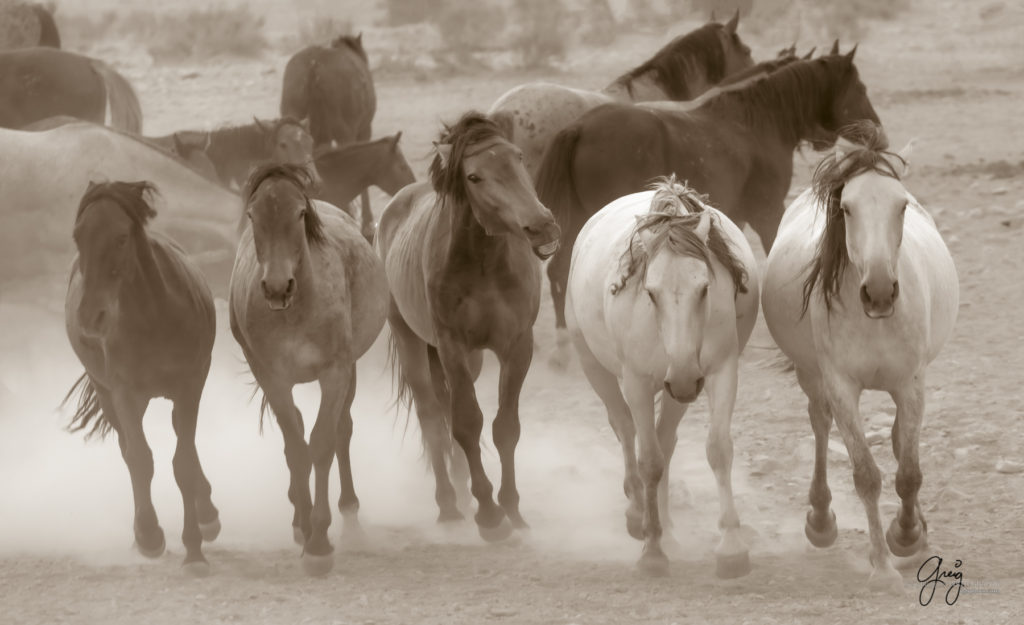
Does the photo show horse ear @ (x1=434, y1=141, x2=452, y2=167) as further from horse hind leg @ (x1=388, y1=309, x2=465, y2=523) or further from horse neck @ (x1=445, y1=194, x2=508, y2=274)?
horse hind leg @ (x1=388, y1=309, x2=465, y2=523)

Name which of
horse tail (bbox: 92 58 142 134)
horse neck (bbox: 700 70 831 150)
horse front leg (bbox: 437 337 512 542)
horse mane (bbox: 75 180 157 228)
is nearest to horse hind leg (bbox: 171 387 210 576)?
horse mane (bbox: 75 180 157 228)

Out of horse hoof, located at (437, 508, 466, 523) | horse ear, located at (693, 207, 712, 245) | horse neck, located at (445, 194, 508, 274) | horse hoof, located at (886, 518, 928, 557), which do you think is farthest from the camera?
horse hoof, located at (437, 508, 466, 523)

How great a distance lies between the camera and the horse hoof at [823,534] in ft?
20.2

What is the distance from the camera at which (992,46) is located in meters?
22.0

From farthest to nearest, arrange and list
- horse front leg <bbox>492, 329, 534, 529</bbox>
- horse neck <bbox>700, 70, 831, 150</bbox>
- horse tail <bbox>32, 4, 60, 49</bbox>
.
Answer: horse tail <bbox>32, 4, 60, 49</bbox>, horse neck <bbox>700, 70, 831, 150</bbox>, horse front leg <bbox>492, 329, 534, 529</bbox>

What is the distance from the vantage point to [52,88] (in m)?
11.9

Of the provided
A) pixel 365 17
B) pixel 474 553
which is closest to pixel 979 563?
pixel 474 553

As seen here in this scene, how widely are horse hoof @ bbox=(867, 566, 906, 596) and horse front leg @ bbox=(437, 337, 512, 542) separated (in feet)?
5.41

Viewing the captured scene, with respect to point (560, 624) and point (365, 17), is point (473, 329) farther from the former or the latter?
point (365, 17)

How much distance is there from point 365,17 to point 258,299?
28.5 metres

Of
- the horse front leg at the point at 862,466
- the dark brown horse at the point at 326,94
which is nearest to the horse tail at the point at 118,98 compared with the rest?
the dark brown horse at the point at 326,94

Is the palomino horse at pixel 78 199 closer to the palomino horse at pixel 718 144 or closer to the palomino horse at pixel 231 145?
the palomino horse at pixel 718 144

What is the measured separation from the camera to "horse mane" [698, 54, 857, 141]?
29.9 ft

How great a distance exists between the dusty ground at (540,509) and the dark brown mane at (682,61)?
1902 mm
